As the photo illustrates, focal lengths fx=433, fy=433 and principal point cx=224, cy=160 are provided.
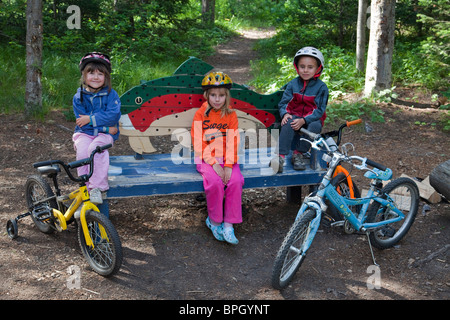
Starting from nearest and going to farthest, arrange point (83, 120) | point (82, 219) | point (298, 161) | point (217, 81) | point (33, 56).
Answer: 1. point (82, 219)
2. point (83, 120)
3. point (217, 81)
4. point (298, 161)
5. point (33, 56)

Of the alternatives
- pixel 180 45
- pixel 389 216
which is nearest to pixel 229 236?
pixel 389 216

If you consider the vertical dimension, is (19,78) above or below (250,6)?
below

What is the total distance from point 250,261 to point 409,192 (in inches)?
64.1

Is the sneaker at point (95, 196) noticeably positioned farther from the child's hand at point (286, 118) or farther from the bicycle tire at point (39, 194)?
the child's hand at point (286, 118)

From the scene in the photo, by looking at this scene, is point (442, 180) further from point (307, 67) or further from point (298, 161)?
point (307, 67)

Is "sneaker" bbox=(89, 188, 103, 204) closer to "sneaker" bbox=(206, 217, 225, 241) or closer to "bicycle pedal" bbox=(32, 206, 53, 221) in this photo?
"bicycle pedal" bbox=(32, 206, 53, 221)

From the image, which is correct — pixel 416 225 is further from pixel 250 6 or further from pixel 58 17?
pixel 250 6

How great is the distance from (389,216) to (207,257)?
165 cm

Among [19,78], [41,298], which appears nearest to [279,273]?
[41,298]

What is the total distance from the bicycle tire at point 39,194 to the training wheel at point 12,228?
19cm

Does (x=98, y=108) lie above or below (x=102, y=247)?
above

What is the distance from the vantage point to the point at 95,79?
3.75 meters

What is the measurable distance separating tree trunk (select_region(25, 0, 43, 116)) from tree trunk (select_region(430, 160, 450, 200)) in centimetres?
538

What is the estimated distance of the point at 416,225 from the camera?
4.29 meters
